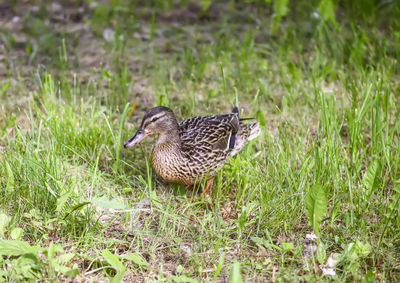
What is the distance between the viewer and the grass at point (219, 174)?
10.3ft

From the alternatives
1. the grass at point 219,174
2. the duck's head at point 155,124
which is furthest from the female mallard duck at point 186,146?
the grass at point 219,174

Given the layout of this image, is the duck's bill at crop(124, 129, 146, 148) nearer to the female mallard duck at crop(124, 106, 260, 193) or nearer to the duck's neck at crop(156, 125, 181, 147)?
the female mallard duck at crop(124, 106, 260, 193)

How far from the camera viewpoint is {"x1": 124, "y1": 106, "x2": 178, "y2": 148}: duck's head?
397 centimetres

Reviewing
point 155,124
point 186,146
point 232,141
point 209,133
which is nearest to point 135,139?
point 155,124

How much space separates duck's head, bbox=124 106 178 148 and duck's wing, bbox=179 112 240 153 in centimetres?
19

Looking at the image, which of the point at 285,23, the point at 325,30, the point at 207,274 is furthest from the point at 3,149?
the point at 285,23

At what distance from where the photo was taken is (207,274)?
305 centimetres

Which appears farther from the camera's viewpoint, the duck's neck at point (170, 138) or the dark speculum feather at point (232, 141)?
the dark speculum feather at point (232, 141)

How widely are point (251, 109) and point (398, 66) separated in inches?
73.2

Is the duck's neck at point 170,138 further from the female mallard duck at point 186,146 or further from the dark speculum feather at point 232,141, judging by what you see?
the dark speculum feather at point 232,141

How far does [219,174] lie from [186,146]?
348 mm

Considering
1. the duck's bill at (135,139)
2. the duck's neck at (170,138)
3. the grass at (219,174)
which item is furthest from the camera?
the duck's neck at (170,138)

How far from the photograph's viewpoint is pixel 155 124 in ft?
13.1

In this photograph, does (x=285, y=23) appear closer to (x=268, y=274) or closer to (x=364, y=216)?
(x=364, y=216)
